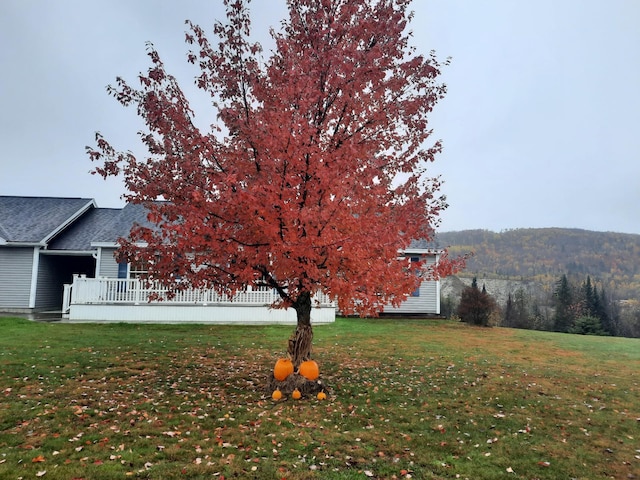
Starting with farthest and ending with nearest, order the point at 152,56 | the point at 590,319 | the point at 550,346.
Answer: the point at 590,319 → the point at 550,346 → the point at 152,56

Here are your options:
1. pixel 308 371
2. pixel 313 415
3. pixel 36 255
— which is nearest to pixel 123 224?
pixel 36 255

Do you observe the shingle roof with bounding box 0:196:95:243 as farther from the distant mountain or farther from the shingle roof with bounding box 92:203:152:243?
the distant mountain

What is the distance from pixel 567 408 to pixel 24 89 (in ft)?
94.9

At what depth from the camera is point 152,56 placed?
692 centimetres

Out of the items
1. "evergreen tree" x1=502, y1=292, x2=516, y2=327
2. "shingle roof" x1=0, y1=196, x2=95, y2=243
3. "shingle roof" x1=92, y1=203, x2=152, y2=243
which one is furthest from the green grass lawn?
"evergreen tree" x1=502, y1=292, x2=516, y2=327

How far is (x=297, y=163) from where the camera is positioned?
5.96 meters

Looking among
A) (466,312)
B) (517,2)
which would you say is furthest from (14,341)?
(517,2)

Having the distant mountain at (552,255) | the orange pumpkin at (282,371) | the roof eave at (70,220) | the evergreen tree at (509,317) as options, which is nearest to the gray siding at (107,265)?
the roof eave at (70,220)

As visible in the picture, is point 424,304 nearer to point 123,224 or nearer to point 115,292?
point 115,292

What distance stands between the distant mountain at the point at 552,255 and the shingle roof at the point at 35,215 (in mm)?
29013

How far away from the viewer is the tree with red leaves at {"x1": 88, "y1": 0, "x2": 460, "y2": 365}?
581 centimetres

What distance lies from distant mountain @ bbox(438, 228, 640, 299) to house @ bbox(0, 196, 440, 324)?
2264cm

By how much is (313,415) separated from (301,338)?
161 cm

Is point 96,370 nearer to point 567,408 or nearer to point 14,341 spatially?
point 14,341
